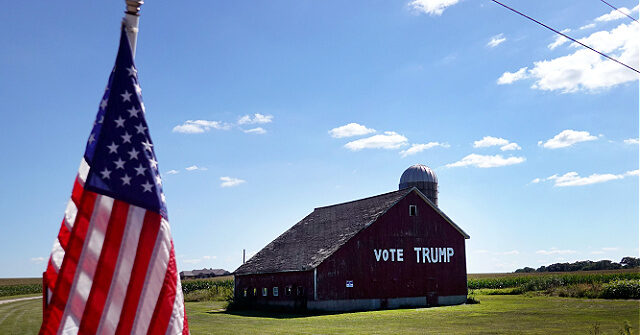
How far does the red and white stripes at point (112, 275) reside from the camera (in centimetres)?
452

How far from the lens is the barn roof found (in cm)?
3781

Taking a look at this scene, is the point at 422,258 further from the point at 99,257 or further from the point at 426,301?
the point at 99,257

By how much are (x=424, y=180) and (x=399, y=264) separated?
11458 mm

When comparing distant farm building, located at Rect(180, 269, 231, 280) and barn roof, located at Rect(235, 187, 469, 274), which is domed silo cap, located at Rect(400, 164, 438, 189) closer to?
barn roof, located at Rect(235, 187, 469, 274)

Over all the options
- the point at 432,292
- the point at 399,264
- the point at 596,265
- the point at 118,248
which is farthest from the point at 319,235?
the point at 596,265

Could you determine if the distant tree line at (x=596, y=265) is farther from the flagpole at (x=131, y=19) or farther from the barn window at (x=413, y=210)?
Result: the flagpole at (x=131, y=19)

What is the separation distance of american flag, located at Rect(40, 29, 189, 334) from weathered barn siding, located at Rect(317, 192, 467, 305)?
31.6 m

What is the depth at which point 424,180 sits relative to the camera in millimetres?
48906

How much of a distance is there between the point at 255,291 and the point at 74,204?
37556 millimetres

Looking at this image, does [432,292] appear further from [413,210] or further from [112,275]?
[112,275]

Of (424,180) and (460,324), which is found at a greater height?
(424,180)

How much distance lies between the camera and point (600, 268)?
424 feet

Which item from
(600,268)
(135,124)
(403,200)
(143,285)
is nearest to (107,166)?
(135,124)

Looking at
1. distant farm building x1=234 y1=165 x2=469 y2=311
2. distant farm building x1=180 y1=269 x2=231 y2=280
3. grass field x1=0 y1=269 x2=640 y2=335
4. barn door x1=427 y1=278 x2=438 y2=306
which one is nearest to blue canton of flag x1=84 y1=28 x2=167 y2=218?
grass field x1=0 y1=269 x2=640 y2=335
